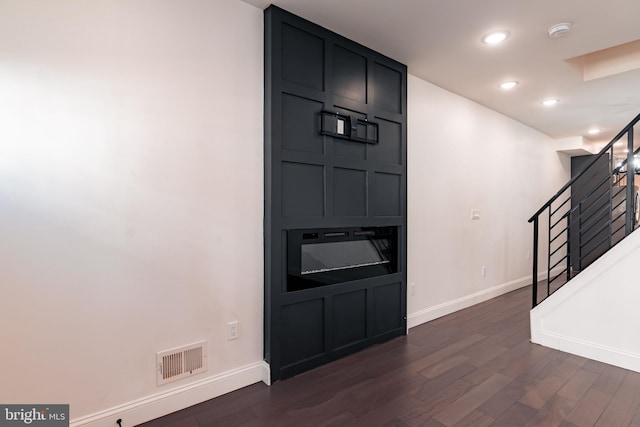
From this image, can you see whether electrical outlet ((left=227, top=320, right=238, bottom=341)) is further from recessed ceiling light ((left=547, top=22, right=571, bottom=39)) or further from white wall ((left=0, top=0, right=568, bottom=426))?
recessed ceiling light ((left=547, top=22, right=571, bottom=39))

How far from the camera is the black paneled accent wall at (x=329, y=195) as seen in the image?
2.45m

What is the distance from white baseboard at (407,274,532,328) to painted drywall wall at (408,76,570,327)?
0.01 m

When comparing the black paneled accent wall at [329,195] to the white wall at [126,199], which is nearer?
the white wall at [126,199]

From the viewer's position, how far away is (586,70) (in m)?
3.66

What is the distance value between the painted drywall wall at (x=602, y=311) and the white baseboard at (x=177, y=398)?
268 centimetres

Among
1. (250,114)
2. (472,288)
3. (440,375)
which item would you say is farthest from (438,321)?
(250,114)

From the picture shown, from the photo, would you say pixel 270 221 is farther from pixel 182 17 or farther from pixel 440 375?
pixel 440 375

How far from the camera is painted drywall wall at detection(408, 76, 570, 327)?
3.72 metres

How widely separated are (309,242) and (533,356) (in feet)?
7.31

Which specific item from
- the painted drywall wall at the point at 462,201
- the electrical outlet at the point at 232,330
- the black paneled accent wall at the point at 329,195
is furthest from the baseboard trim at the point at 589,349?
the electrical outlet at the point at 232,330

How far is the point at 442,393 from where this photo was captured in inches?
90.0

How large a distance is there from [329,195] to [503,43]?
2058 millimetres

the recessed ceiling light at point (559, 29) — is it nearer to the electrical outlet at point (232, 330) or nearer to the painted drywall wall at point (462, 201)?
the painted drywall wall at point (462, 201)

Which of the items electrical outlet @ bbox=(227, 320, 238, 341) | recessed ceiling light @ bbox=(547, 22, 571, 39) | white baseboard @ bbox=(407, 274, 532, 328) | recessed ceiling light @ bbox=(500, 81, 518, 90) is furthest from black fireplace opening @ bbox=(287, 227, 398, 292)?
recessed ceiling light @ bbox=(500, 81, 518, 90)
